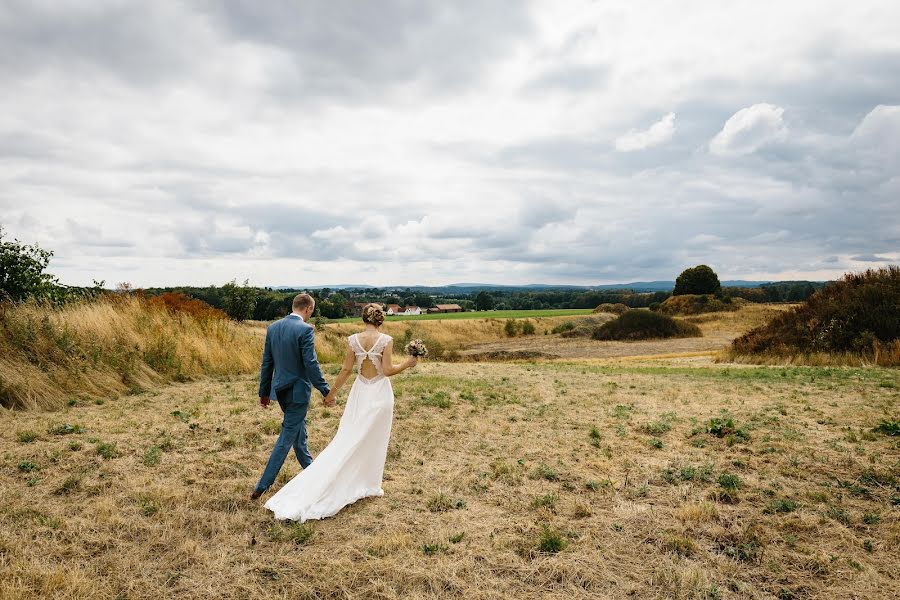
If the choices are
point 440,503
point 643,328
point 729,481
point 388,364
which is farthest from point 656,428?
point 643,328

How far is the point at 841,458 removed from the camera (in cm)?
775

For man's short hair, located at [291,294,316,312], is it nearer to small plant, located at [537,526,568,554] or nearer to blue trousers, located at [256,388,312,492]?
blue trousers, located at [256,388,312,492]

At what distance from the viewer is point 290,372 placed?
6.19 metres

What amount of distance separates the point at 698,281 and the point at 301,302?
230 ft

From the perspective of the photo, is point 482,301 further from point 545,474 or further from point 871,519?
point 871,519

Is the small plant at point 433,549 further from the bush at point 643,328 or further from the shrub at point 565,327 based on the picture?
the shrub at point 565,327

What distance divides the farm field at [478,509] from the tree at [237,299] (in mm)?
19769

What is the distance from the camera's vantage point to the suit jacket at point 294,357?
20.1 feet

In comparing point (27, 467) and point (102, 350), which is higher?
point (102, 350)

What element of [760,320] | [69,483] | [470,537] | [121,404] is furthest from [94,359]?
[760,320]

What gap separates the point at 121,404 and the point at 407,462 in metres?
7.37

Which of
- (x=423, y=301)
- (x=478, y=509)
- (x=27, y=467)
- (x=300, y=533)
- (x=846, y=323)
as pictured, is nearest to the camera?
(x=300, y=533)

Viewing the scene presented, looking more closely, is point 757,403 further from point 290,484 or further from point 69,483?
point 69,483

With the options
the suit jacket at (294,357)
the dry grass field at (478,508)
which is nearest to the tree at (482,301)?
the dry grass field at (478,508)
